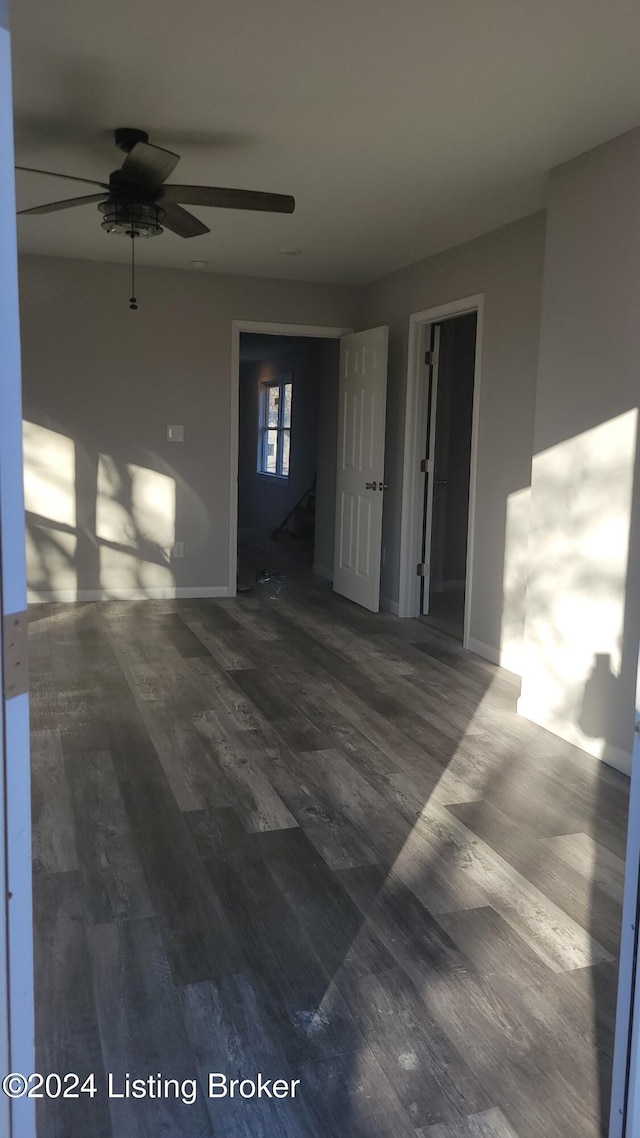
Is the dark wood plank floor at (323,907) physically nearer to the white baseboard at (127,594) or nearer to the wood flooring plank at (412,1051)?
the wood flooring plank at (412,1051)

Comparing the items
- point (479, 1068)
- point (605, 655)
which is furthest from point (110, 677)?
point (479, 1068)

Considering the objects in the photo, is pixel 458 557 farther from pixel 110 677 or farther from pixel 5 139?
pixel 5 139

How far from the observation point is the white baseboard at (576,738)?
339 cm

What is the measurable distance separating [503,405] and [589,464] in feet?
4.62

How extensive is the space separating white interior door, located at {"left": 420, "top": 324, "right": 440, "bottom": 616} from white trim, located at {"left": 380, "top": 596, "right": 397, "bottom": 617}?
0.20 m

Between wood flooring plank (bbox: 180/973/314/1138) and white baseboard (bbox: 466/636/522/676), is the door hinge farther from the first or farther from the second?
white baseboard (bbox: 466/636/522/676)

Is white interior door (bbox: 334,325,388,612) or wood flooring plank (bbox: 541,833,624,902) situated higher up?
white interior door (bbox: 334,325,388,612)

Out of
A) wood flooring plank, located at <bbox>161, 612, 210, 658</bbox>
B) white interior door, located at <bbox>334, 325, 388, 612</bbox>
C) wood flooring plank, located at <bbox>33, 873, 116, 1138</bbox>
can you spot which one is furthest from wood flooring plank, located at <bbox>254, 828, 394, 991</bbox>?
white interior door, located at <bbox>334, 325, 388, 612</bbox>

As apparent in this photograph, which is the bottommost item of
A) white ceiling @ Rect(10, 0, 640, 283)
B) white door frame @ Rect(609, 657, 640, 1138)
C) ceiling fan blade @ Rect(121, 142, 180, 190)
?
white door frame @ Rect(609, 657, 640, 1138)

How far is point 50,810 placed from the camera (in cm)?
289

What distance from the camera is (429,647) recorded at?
17.3 ft

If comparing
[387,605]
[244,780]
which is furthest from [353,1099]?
[387,605]

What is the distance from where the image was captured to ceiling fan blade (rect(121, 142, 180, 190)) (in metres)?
3.04

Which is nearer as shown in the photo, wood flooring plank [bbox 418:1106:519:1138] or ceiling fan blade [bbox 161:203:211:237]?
wood flooring plank [bbox 418:1106:519:1138]
